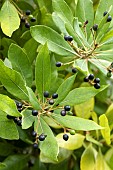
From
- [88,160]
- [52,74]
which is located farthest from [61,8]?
[88,160]

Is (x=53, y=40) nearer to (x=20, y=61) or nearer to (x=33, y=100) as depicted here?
(x=20, y=61)

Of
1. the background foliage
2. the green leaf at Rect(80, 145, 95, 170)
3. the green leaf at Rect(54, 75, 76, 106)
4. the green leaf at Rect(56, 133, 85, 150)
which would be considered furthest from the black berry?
the green leaf at Rect(80, 145, 95, 170)

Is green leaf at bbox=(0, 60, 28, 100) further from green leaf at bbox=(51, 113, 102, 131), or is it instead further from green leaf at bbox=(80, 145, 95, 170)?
green leaf at bbox=(80, 145, 95, 170)

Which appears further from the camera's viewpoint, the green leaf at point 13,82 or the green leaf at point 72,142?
the green leaf at point 72,142

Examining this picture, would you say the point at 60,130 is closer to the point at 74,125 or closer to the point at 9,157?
the point at 9,157

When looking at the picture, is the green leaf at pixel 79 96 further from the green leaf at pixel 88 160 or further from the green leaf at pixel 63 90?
the green leaf at pixel 88 160

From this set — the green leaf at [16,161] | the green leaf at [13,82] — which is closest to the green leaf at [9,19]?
the green leaf at [13,82]
